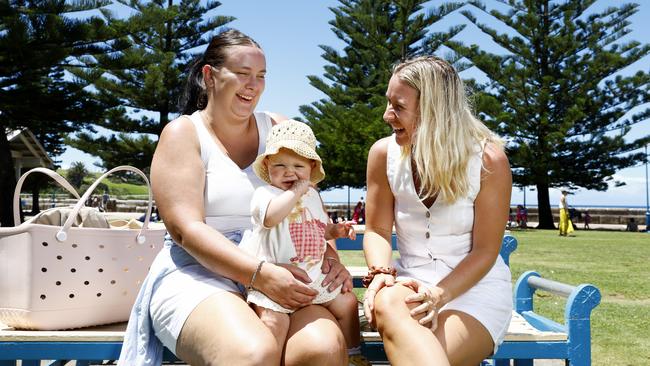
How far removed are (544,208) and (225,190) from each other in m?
24.3

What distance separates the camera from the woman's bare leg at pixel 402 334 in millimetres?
1477

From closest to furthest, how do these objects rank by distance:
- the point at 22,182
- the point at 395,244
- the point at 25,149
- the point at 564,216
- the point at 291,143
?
the point at 291,143 → the point at 22,182 → the point at 395,244 → the point at 564,216 → the point at 25,149

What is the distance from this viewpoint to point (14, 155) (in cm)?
2164

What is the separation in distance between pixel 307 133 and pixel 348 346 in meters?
0.54

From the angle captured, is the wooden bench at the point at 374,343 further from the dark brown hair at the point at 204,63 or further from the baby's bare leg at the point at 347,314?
the dark brown hair at the point at 204,63

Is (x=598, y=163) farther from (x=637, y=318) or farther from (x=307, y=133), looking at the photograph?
(x=307, y=133)

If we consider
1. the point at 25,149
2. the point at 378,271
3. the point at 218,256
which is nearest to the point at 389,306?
the point at 378,271

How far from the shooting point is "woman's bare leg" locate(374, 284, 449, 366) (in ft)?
4.84

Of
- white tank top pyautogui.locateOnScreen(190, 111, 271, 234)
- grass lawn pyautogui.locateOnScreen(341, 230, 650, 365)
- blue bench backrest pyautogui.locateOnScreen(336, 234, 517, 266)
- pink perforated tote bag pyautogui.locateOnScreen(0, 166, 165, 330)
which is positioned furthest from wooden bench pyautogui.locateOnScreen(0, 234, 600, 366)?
grass lawn pyautogui.locateOnScreen(341, 230, 650, 365)

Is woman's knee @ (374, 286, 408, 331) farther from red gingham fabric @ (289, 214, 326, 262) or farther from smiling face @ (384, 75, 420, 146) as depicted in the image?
smiling face @ (384, 75, 420, 146)

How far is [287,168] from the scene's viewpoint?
1703mm

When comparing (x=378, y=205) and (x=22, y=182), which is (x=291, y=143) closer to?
(x=378, y=205)

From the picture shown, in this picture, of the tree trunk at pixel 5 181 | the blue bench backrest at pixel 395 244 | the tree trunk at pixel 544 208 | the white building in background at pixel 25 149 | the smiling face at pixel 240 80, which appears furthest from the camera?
the tree trunk at pixel 544 208

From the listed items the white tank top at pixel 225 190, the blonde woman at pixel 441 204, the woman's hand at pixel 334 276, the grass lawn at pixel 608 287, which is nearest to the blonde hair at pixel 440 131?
the blonde woman at pixel 441 204
